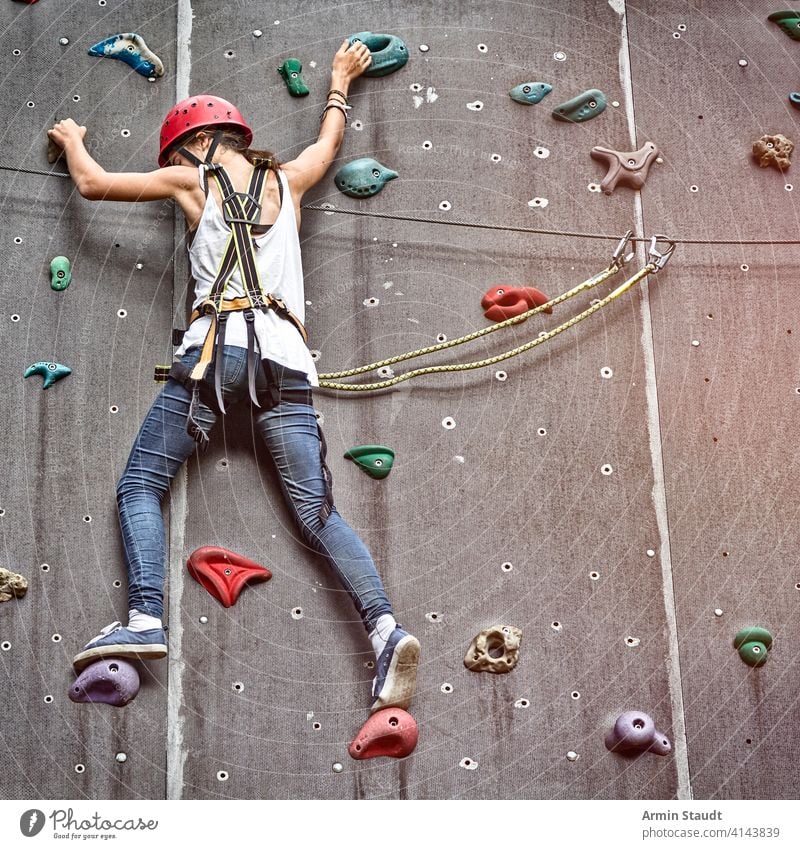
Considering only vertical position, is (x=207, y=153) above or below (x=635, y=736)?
above

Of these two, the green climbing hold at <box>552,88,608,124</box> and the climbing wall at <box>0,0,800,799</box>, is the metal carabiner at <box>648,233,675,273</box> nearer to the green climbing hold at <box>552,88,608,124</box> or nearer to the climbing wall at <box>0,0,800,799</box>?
the climbing wall at <box>0,0,800,799</box>

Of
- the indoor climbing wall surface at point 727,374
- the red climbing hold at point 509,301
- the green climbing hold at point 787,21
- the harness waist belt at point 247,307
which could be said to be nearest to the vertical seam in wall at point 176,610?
the harness waist belt at point 247,307

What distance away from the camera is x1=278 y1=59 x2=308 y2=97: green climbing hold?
4.18 metres

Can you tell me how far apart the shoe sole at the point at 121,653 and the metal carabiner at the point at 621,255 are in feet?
5.70

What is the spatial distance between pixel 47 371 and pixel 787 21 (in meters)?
2.66

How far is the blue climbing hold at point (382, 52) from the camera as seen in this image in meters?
4.23

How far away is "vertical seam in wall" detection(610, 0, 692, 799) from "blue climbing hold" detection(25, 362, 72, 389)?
171 cm

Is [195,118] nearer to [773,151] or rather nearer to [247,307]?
[247,307]

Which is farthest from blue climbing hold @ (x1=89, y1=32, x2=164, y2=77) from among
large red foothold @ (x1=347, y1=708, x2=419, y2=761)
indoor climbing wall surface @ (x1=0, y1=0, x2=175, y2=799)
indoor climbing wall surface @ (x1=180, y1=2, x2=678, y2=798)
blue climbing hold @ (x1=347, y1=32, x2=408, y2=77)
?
large red foothold @ (x1=347, y1=708, x2=419, y2=761)

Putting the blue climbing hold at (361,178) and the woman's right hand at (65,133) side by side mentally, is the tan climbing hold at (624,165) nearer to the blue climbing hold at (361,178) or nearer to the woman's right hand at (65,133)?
the blue climbing hold at (361,178)

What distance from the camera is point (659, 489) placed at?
4027 millimetres
